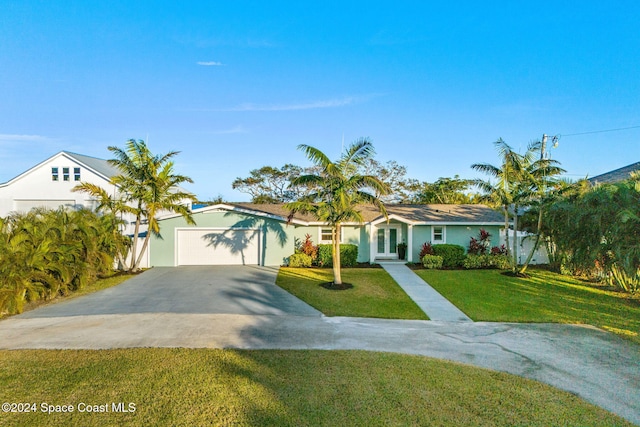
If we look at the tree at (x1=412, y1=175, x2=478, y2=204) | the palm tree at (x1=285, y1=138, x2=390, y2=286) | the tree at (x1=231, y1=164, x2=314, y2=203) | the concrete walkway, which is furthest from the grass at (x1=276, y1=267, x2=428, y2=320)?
the tree at (x1=231, y1=164, x2=314, y2=203)

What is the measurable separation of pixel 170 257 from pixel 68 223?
5.46 meters

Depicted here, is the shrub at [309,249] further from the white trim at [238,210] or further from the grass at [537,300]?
the grass at [537,300]

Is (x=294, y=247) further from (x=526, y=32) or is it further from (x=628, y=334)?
(x=526, y=32)

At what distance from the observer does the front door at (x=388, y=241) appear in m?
19.1

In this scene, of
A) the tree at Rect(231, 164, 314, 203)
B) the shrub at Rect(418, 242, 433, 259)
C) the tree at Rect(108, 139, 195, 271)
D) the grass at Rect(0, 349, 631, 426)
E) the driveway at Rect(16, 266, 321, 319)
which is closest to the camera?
Answer: the grass at Rect(0, 349, 631, 426)

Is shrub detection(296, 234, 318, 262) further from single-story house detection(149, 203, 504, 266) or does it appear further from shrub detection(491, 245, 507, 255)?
shrub detection(491, 245, 507, 255)

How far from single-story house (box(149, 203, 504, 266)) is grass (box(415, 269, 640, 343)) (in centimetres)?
338

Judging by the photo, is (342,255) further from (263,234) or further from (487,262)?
(487,262)

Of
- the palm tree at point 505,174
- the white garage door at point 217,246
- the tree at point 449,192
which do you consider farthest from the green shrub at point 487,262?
the tree at point 449,192

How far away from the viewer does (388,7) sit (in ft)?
45.1

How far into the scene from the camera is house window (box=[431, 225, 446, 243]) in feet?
60.7

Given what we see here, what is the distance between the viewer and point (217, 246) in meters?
17.7

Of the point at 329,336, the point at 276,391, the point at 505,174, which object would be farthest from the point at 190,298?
the point at 505,174

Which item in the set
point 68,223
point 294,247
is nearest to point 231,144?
point 294,247
